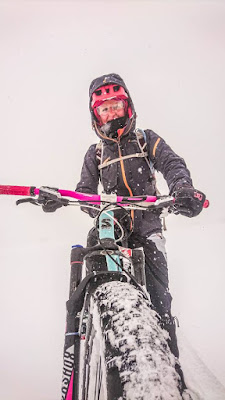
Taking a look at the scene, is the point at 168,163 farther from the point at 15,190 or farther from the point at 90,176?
the point at 15,190

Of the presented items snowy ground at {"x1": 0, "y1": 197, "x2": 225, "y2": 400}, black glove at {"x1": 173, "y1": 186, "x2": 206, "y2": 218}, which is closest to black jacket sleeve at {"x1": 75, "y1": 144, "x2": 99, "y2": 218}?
black glove at {"x1": 173, "y1": 186, "x2": 206, "y2": 218}

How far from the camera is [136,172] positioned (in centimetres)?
276

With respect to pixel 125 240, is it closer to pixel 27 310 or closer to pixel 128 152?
pixel 128 152

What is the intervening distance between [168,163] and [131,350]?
1.89 m

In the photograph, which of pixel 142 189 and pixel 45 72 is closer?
pixel 142 189

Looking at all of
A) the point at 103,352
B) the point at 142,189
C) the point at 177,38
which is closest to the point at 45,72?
the point at 177,38

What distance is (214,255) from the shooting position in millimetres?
8312

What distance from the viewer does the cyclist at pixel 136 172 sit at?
2125 mm

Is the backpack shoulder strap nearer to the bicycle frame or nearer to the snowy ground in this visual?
the bicycle frame

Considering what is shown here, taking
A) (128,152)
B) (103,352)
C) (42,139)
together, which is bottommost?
(103,352)

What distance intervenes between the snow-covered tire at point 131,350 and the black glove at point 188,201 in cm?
69

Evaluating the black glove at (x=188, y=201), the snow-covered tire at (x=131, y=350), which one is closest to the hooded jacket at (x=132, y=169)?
the black glove at (x=188, y=201)

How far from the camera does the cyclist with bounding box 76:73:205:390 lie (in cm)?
212

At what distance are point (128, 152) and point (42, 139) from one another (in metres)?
19.3
